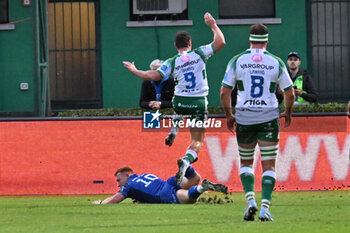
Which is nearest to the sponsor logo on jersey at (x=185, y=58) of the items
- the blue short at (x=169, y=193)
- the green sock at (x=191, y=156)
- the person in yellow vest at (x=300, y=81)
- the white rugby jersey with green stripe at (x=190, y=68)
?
the white rugby jersey with green stripe at (x=190, y=68)

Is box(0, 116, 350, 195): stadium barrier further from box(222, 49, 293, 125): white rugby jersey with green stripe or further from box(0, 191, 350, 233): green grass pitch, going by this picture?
box(222, 49, 293, 125): white rugby jersey with green stripe

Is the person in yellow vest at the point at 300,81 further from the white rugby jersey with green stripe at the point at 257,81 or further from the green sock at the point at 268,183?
the green sock at the point at 268,183

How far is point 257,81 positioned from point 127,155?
15.9 ft

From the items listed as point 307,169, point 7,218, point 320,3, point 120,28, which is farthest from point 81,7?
point 7,218

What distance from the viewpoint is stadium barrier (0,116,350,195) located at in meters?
15.2

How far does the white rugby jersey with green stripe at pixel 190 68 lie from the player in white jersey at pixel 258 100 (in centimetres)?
223

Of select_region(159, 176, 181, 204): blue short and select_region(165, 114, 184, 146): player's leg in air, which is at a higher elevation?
select_region(165, 114, 184, 146): player's leg in air

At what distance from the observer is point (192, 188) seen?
43.1 feet

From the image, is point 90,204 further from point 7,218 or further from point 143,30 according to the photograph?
point 143,30

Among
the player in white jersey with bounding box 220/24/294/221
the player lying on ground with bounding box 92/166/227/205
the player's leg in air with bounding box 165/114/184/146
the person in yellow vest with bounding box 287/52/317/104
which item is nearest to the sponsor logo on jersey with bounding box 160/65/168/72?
the player's leg in air with bounding box 165/114/184/146

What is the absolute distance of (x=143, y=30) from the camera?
2003 centimetres

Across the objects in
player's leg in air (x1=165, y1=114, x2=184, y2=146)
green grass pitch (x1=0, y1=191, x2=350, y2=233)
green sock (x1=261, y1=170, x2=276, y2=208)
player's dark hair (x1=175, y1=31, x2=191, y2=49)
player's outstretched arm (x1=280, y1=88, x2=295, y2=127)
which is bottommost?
green grass pitch (x1=0, y1=191, x2=350, y2=233)

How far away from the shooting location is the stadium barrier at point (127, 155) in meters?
15.2

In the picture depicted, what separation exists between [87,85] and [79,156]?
17.0ft
